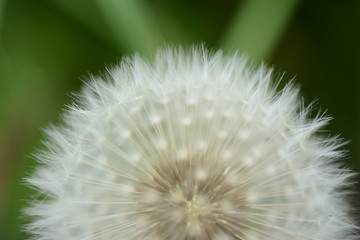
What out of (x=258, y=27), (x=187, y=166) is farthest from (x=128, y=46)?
(x=187, y=166)

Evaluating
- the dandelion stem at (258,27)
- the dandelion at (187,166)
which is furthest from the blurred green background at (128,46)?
the dandelion at (187,166)

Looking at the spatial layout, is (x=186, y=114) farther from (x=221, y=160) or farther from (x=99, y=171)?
(x=99, y=171)

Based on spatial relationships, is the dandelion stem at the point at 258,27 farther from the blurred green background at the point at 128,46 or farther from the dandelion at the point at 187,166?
the dandelion at the point at 187,166

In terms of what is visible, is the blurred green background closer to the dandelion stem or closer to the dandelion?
the dandelion stem

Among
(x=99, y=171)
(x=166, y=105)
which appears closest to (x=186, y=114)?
(x=166, y=105)

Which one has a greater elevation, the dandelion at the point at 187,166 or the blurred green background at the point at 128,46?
the blurred green background at the point at 128,46

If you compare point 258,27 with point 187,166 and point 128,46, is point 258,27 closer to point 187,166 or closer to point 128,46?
point 128,46

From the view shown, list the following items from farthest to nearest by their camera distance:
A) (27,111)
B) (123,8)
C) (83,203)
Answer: (27,111) → (123,8) → (83,203)
